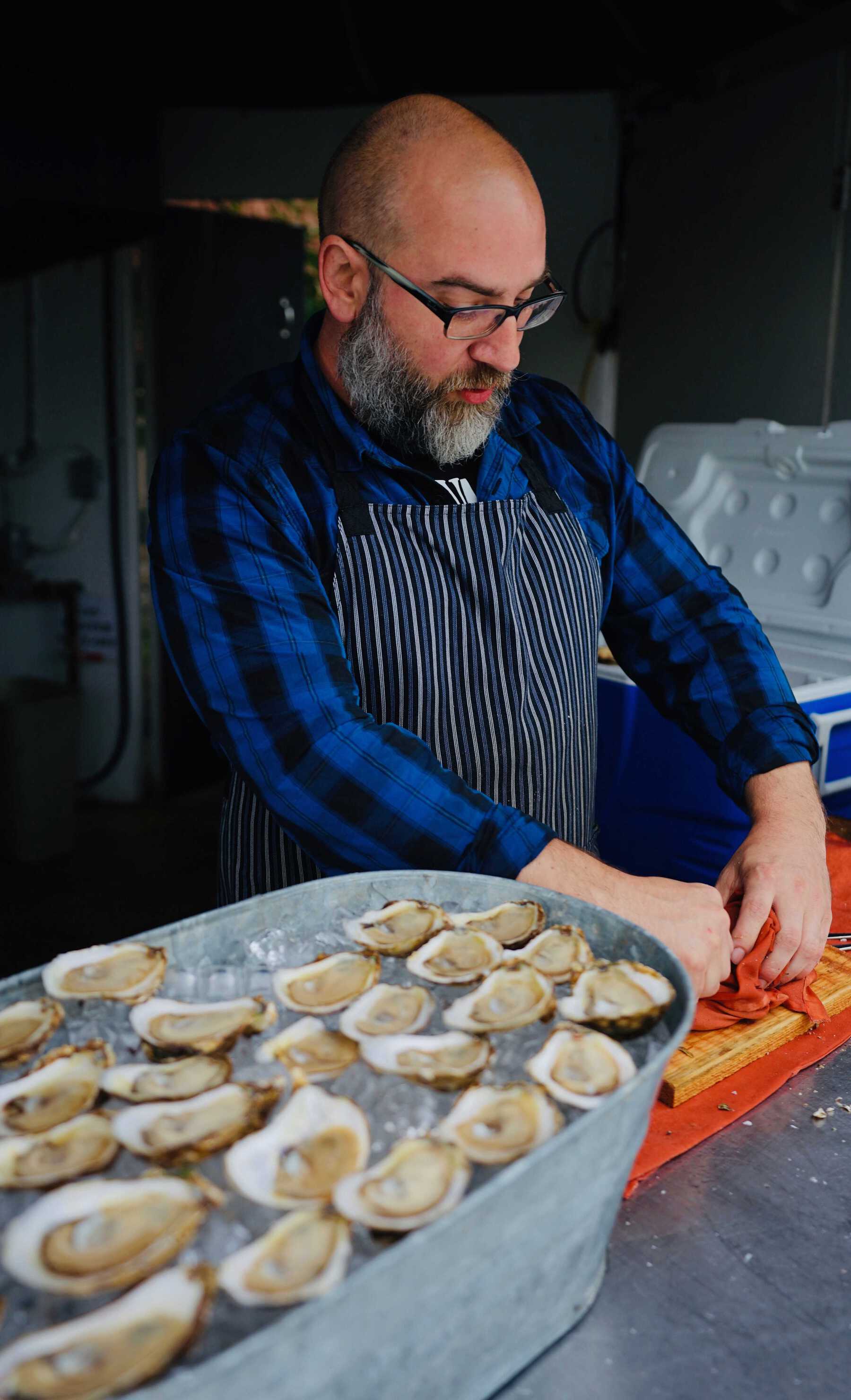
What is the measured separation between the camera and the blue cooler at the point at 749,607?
2.16 m

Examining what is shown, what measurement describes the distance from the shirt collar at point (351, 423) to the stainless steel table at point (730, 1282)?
0.90 metres

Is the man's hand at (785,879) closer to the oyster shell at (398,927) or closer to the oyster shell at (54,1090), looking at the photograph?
the oyster shell at (398,927)

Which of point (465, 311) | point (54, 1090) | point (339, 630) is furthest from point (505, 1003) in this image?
point (465, 311)

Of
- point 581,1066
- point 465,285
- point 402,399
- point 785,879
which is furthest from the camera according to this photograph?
point 402,399

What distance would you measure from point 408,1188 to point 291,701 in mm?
644

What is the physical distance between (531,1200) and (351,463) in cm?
103

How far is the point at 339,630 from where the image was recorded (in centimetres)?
129

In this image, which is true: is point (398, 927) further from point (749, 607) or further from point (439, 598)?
point (749, 607)

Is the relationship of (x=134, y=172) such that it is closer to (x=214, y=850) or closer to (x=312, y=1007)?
(x=214, y=850)

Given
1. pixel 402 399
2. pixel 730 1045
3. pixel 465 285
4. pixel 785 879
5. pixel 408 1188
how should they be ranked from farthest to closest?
pixel 402 399, pixel 465 285, pixel 785 879, pixel 730 1045, pixel 408 1188

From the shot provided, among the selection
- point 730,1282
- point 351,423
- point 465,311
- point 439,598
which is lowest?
point 730,1282

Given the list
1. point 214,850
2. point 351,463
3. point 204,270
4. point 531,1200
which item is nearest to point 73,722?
point 214,850

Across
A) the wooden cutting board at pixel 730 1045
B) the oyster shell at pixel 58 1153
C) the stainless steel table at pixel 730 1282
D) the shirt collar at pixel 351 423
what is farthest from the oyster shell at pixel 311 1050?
the shirt collar at pixel 351 423

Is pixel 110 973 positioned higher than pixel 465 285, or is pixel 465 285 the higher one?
pixel 465 285
